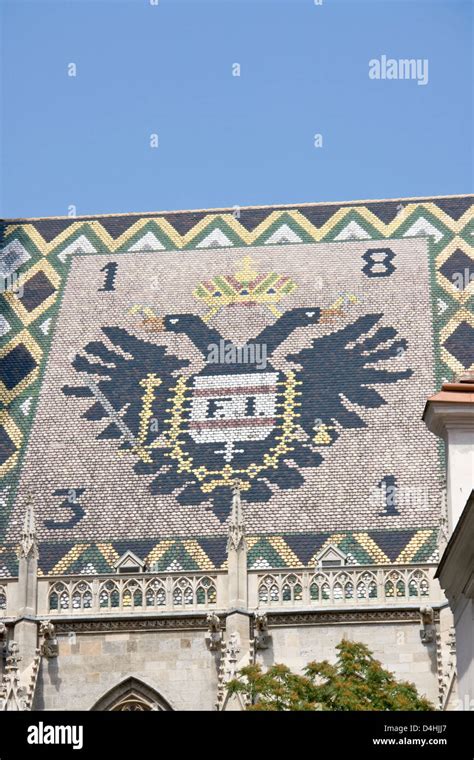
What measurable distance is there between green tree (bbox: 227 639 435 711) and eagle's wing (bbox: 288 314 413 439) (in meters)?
7.87

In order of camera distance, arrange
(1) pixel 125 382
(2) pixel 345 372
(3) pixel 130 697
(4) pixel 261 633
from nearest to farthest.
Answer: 1. (4) pixel 261 633
2. (3) pixel 130 697
3. (2) pixel 345 372
4. (1) pixel 125 382

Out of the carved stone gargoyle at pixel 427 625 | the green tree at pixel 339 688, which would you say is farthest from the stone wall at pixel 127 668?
the green tree at pixel 339 688

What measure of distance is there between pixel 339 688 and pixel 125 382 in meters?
11.5

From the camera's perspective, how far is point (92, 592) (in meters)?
32.1

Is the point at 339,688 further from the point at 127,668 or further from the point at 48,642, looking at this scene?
the point at 48,642

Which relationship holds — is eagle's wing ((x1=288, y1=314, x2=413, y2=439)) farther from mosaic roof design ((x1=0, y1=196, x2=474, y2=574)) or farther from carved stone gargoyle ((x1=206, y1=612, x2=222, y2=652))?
carved stone gargoyle ((x1=206, y1=612, x2=222, y2=652))

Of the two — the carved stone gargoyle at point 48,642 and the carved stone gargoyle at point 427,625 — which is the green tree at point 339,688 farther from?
the carved stone gargoyle at point 48,642

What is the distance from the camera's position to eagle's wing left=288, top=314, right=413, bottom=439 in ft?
116

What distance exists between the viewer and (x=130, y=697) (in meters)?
31.7

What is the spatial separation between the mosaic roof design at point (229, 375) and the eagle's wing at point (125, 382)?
39 millimetres

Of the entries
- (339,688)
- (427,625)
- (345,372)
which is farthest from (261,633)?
(345,372)

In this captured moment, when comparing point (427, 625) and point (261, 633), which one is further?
point (261, 633)
